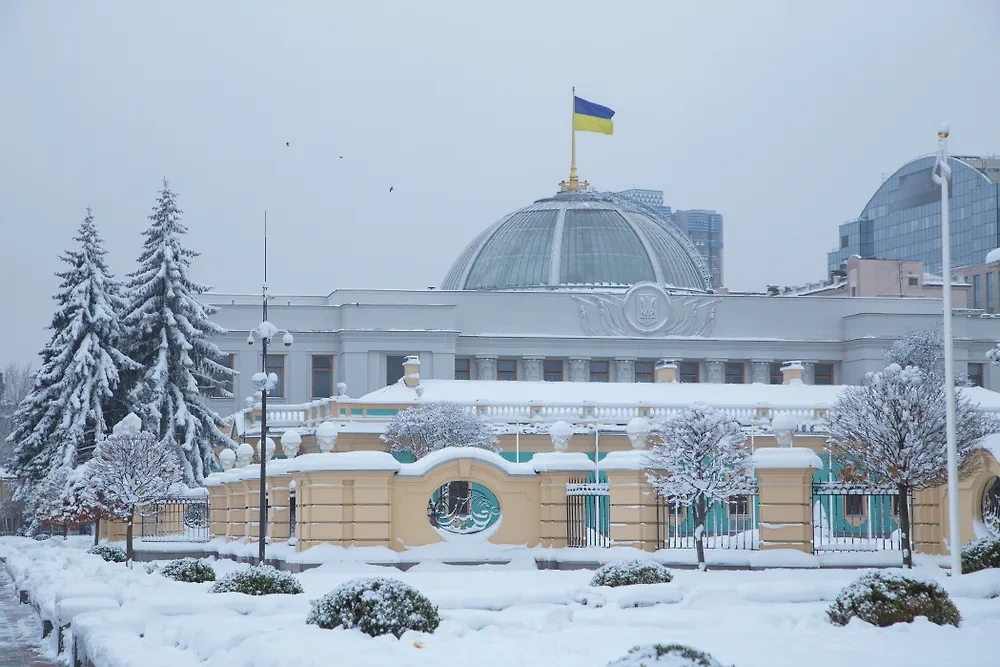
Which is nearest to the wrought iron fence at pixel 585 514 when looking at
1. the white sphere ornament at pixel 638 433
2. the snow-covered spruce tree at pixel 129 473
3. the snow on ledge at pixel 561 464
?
the snow on ledge at pixel 561 464

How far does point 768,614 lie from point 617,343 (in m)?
61.9

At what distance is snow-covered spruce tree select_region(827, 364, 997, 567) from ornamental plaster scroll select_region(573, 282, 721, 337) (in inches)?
1896

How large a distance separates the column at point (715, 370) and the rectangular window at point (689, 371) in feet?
2.01

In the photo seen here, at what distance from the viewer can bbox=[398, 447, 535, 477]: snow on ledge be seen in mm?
30781

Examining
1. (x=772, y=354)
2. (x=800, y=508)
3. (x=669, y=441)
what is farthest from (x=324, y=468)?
(x=772, y=354)

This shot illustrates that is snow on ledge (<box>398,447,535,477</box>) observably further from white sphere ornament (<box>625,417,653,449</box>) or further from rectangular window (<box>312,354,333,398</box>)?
rectangular window (<box>312,354,333,398</box>)

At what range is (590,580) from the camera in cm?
2294

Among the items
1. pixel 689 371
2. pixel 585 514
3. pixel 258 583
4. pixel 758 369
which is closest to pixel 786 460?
pixel 585 514

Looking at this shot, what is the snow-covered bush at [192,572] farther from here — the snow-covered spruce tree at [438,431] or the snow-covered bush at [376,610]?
the snow-covered spruce tree at [438,431]

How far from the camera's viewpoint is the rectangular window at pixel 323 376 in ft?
257

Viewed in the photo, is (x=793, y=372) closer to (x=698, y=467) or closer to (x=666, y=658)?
(x=698, y=467)

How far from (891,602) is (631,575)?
565cm

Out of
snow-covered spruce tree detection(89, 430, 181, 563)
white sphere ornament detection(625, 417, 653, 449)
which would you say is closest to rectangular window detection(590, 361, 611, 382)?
snow-covered spruce tree detection(89, 430, 181, 563)

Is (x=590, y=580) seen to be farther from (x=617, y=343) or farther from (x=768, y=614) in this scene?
(x=617, y=343)
